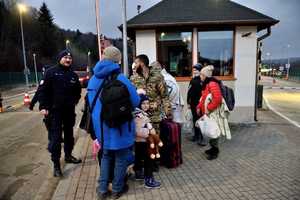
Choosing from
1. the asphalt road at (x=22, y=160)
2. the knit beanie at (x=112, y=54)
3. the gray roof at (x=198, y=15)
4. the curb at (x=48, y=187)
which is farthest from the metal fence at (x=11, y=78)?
the knit beanie at (x=112, y=54)

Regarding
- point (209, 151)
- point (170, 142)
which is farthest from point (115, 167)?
point (209, 151)

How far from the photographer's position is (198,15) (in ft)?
28.2

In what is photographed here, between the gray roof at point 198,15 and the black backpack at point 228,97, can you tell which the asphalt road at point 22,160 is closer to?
the black backpack at point 228,97

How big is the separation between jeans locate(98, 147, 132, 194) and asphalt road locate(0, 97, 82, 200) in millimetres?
1255

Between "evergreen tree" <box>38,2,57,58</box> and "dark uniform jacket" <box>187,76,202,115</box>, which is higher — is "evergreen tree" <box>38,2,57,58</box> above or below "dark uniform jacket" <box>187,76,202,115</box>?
above

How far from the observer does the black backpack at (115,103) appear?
3.48 metres

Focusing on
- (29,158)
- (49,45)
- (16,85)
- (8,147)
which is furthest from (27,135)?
(49,45)

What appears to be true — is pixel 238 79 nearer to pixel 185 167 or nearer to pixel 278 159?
pixel 278 159

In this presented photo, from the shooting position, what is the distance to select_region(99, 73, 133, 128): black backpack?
137 inches

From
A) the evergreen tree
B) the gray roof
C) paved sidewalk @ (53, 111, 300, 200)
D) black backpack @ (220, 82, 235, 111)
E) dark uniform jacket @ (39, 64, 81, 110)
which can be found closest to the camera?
paved sidewalk @ (53, 111, 300, 200)

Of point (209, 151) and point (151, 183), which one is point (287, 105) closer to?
point (209, 151)

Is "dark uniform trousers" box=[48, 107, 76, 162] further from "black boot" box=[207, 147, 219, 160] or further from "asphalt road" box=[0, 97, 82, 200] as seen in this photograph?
"black boot" box=[207, 147, 219, 160]

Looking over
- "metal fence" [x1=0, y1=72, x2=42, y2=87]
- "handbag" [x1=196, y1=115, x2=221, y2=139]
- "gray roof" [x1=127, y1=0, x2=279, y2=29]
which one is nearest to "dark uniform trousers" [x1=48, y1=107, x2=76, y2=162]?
"handbag" [x1=196, y1=115, x2=221, y2=139]

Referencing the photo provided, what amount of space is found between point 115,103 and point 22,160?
3674mm
